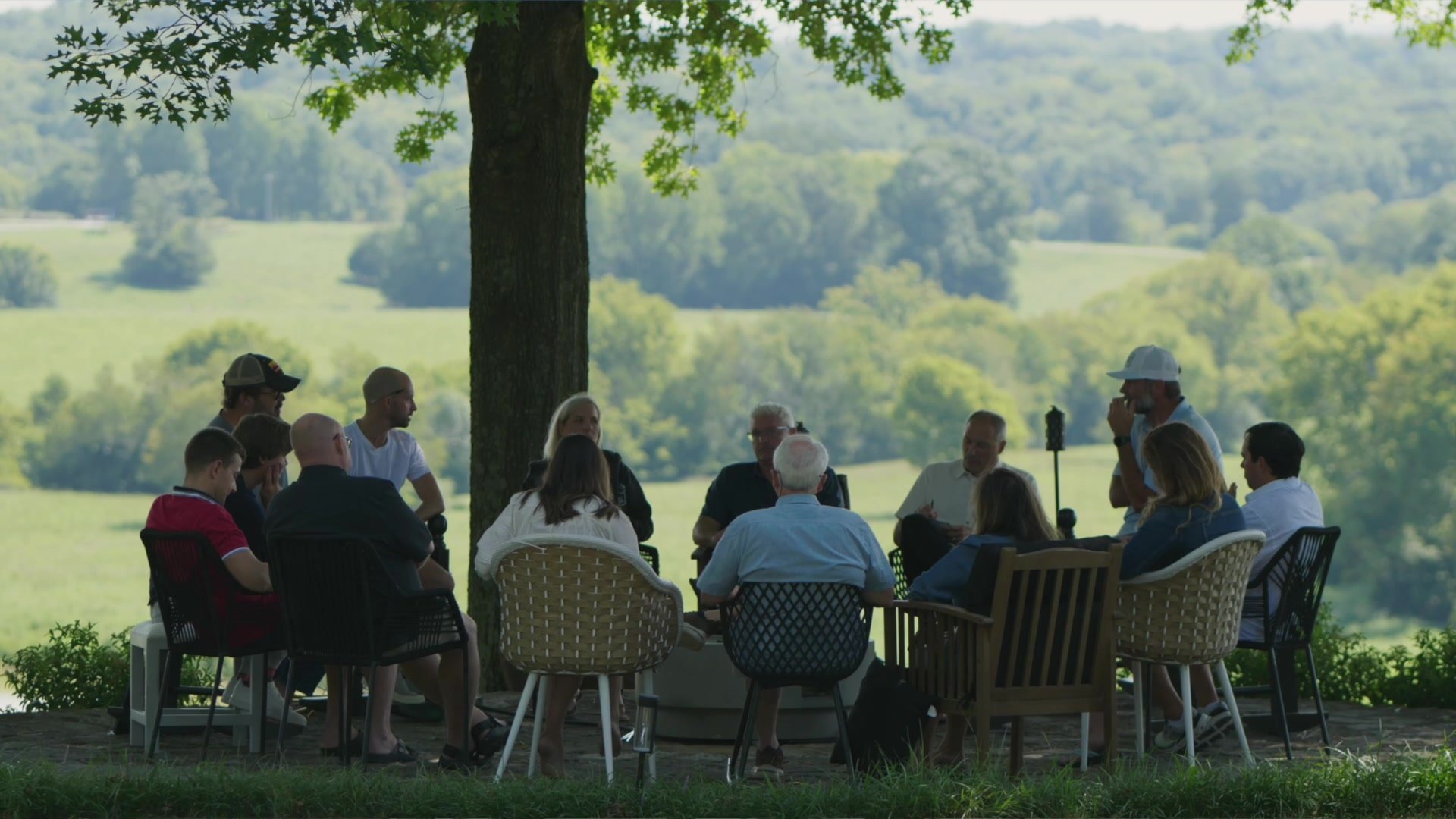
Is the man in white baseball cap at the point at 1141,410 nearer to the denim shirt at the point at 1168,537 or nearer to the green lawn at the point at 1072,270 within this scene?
the denim shirt at the point at 1168,537

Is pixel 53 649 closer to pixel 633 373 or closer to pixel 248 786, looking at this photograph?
pixel 248 786

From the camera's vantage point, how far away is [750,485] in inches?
270

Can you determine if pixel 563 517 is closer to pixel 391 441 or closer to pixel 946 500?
pixel 391 441

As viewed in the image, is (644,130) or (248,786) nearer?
(248,786)

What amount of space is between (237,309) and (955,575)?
8149cm

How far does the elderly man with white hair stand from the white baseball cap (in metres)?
2.09

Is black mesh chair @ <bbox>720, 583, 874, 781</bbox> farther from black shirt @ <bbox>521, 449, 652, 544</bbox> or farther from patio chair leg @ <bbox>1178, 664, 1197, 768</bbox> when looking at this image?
black shirt @ <bbox>521, 449, 652, 544</bbox>

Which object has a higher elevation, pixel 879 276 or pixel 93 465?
pixel 879 276

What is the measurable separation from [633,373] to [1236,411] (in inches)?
1145

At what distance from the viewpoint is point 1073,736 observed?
6.44 m

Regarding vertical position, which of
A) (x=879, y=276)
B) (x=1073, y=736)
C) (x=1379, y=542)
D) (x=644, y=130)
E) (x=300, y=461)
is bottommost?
(x=1379, y=542)

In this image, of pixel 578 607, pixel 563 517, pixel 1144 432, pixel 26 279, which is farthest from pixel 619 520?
pixel 26 279

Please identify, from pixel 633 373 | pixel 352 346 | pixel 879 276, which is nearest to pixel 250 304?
pixel 352 346

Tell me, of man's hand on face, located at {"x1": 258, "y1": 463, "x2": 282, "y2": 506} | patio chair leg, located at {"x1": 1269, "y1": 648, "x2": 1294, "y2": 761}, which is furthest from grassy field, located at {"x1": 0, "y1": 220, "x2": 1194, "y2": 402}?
patio chair leg, located at {"x1": 1269, "y1": 648, "x2": 1294, "y2": 761}
